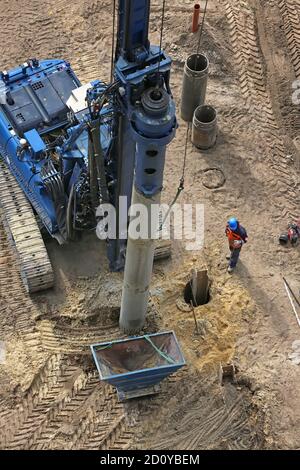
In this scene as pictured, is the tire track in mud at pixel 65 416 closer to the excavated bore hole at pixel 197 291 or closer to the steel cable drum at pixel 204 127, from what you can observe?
the excavated bore hole at pixel 197 291

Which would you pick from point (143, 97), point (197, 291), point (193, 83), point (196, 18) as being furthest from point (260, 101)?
point (143, 97)

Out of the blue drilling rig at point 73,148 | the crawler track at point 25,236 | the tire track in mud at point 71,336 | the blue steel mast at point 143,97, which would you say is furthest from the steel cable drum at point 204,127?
the blue steel mast at point 143,97

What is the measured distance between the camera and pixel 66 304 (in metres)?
17.1

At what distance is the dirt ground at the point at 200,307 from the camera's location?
50.6ft

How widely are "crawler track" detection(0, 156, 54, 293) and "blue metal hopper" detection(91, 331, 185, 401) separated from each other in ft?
8.06

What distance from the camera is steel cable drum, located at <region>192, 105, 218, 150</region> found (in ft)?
63.3

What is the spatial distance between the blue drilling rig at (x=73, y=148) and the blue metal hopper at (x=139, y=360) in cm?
204

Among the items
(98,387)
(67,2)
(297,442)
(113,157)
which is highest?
(113,157)

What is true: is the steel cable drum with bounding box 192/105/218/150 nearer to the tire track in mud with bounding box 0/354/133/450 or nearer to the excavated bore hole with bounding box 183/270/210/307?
the excavated bore hole with bounding box 183/270/210/307

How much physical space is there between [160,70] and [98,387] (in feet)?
23.2

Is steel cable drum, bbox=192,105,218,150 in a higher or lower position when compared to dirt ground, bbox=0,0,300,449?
higher

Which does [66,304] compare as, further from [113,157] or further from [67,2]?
[67,2]

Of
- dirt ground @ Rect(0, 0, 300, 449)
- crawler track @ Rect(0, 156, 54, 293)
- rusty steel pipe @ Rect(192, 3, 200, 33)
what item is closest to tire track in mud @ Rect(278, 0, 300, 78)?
dirt ground @ Rect(0, 0, 300, 449)

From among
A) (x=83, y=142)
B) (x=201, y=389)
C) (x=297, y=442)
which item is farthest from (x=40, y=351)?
(x=297, y=442)
